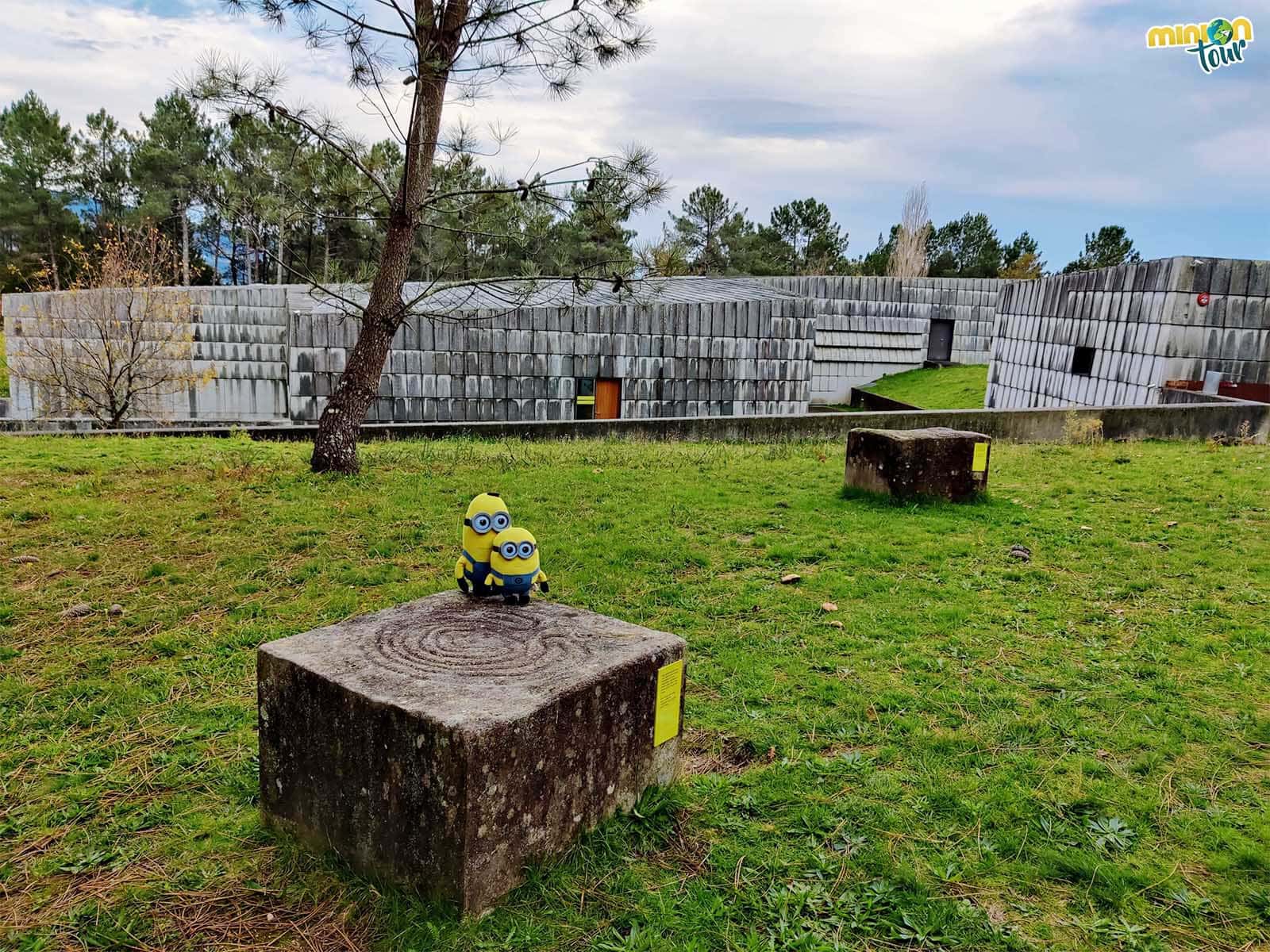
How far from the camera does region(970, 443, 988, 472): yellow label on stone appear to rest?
808 cm

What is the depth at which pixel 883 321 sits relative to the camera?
35250 millimetres


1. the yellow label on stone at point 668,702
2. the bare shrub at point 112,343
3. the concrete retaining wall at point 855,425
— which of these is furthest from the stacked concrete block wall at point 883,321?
the yellow label on stone at point 668,702

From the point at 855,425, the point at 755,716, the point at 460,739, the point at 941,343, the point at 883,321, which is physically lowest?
the point at 755,716

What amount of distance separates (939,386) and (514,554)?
31.5m

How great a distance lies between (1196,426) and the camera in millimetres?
13008

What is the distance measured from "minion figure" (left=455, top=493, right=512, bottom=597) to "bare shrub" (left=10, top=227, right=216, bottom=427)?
51.2ft

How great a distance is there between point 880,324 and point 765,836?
3471 cm

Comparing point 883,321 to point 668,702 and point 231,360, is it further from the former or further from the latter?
point 668,702

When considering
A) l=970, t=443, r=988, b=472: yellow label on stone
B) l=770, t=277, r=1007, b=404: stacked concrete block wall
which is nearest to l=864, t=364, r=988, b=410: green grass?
l=770, t=277, r=1007, b=404: stacked concrete block wall

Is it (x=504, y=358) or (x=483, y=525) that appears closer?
(x=483, y=525)

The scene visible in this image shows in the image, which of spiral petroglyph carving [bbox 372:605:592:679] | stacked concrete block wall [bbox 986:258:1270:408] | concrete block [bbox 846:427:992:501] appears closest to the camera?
spiral petroglyph carving [bbox 372:605:592:679]

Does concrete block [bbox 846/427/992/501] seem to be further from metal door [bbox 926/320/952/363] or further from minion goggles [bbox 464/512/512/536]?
metal door [bbox 926/320/952/363]

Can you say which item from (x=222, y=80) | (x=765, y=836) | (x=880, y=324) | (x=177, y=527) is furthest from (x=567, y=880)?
(x=880, y=324)

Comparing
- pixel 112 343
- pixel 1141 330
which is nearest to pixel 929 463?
pixel 1141 330
